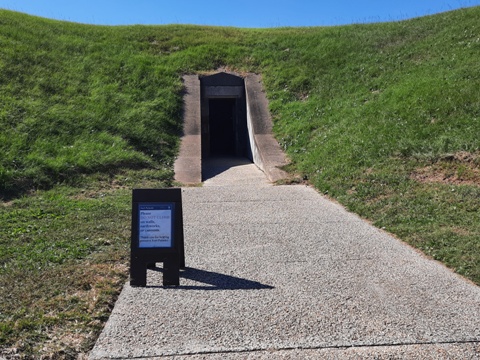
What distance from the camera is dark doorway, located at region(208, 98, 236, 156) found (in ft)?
64.4

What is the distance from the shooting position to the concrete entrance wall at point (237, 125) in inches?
525

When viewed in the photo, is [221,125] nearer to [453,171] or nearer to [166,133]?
[166,133]

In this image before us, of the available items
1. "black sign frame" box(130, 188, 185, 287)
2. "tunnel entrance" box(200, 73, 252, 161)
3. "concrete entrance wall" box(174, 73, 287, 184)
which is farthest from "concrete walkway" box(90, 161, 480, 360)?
"tunnel entrance" box(200, 73, 252, 161)

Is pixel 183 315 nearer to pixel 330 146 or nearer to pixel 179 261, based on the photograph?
pixel 179 261

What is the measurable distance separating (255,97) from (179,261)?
12.9m

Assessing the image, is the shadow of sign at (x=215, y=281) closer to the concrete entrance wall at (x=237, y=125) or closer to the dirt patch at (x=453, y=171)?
the dirt patch at (x=453, y=171)

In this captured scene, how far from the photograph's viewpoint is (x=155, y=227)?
17.1 ft

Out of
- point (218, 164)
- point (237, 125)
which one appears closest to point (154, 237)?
point (218, 164)

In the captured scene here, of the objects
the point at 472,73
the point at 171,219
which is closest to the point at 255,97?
the point at 472,73

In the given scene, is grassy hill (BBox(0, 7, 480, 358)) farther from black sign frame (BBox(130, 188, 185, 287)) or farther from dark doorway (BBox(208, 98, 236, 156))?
dark doorway (BBox(208, 98, 236, 156))

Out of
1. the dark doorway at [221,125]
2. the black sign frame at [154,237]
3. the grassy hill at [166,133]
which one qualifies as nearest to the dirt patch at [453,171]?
the grassy hill at [166,133]

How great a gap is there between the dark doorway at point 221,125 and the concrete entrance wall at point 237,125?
89 centimetres

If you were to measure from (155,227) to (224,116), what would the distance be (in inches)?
592

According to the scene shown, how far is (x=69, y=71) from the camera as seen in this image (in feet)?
58.1
